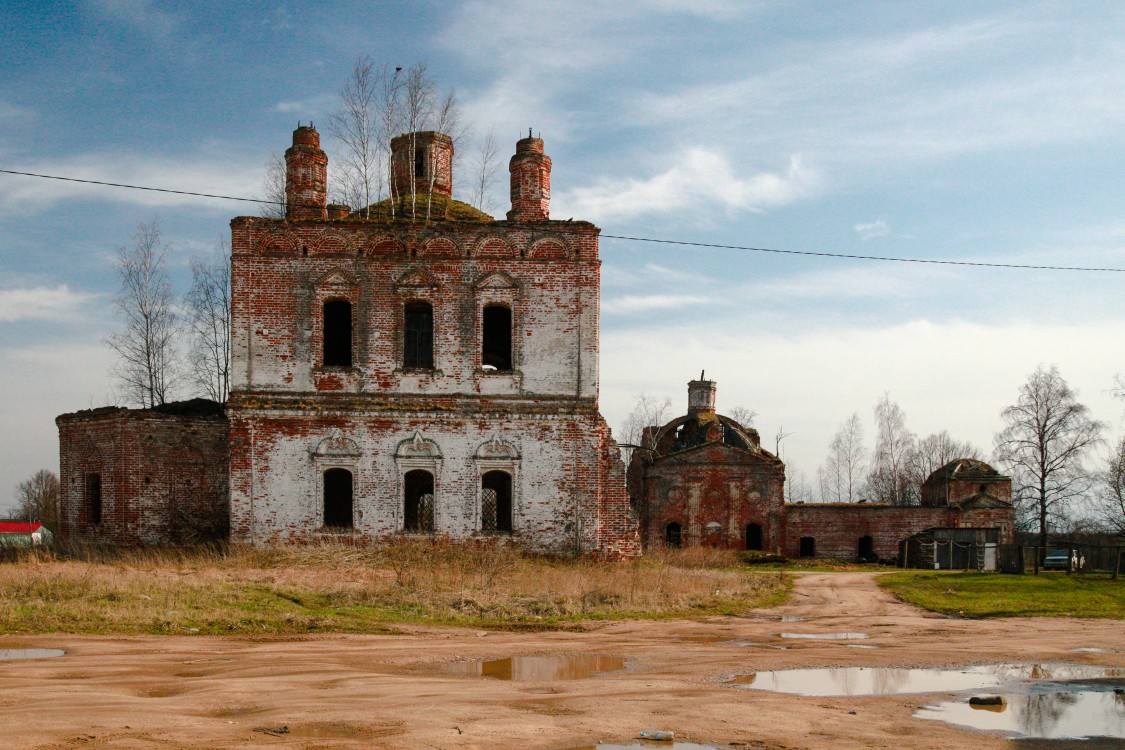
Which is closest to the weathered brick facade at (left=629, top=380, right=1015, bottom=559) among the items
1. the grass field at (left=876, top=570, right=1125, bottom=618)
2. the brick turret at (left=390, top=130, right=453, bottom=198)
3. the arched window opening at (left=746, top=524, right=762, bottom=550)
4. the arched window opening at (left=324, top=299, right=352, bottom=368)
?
the arched window opening at (left=746, top=524, right=762, bottom=550)

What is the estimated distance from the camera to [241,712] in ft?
26.0

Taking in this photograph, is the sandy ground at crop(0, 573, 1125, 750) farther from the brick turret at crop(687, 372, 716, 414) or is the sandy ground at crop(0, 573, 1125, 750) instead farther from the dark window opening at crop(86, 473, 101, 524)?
the brick turret at crop(687, 372, 716, 414)

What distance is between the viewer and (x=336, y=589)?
15.9 m

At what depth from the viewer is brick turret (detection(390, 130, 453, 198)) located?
25.4m

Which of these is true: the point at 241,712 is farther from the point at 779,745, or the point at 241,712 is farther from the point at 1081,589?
the point at 1081,589

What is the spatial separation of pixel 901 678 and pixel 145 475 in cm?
1713

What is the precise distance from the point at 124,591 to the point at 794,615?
10724mm

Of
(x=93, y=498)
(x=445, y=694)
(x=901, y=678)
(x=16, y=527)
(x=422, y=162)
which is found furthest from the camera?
(x=16, y=527)

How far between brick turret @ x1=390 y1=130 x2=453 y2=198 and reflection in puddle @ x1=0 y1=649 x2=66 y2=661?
642 inches

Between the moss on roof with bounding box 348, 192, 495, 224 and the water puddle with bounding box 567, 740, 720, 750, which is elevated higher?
the moss on roof with bounding box 348, 192, 495, 224

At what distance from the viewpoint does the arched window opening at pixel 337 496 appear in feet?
70.4

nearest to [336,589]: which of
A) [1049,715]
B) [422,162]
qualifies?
[1049,715]

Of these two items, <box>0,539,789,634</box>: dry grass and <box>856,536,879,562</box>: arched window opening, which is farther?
<box>856,536,879,562</box>: arched window opening

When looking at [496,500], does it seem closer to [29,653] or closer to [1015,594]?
[1015,594]
